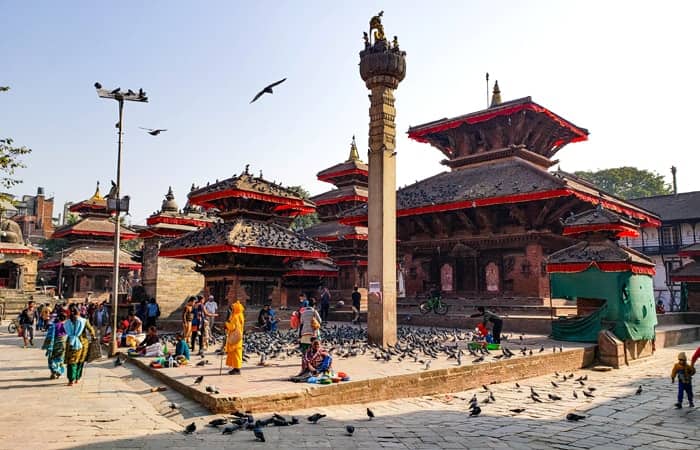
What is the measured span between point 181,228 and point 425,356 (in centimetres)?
2402

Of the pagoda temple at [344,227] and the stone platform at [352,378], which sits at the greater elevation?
the pagoda temple at [344,227]

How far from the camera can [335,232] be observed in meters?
34.2

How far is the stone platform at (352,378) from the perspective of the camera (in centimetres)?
878

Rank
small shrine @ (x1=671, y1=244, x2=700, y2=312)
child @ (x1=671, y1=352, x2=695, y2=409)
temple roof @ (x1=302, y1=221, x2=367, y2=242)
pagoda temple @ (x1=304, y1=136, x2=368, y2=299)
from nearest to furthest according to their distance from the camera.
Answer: child @ (x1=671, y1=352, x2=695, y2=409), temple roof @ (x1=302, y1=221, x2=367, y2=242), small shrine @ (x1=671, y1=244, x2=700, y2=312), pagoda temple @ (x1=304, y1=136, x2=368, y2=299)

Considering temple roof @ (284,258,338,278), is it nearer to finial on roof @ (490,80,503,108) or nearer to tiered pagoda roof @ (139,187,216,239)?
tiered pagoda roof @ (139,187,216,239)

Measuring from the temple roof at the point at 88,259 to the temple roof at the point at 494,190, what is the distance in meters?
26.6

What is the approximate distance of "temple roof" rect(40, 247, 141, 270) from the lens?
42.8 metres

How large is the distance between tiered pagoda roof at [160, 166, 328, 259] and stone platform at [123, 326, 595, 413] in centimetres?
786

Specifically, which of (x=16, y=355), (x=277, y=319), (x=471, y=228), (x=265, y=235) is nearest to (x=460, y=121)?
(x=471, y=228)

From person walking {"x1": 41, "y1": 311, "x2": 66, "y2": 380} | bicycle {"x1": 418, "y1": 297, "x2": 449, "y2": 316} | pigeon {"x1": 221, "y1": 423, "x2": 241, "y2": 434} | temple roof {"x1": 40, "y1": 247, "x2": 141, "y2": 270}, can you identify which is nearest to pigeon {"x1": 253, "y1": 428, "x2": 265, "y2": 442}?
pigeon {"x1": 221, "y1": 423, "x2": 241, "y2": 434}

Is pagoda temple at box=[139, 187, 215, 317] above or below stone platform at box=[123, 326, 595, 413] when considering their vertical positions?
above

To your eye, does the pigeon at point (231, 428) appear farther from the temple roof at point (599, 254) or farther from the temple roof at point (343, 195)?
the temple roof at point (343, 195)

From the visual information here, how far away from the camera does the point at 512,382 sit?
1305 cm

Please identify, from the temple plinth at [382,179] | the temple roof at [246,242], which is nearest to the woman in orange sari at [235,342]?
the temple plinth at [382,179]
